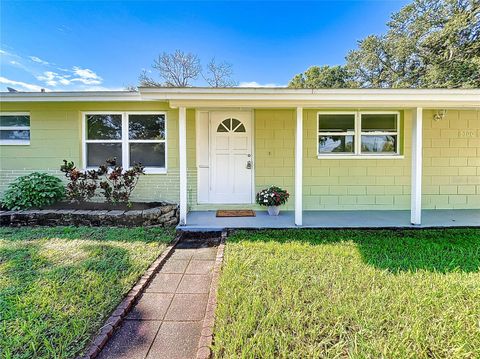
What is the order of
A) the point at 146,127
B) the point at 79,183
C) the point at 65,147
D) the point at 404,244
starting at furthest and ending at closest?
the point at 146,127 < the point at 65,147 < the point at 79,183 < the point at 404,244

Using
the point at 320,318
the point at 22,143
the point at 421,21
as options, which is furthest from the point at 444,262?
the point at 421,21

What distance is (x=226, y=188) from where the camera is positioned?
633cm

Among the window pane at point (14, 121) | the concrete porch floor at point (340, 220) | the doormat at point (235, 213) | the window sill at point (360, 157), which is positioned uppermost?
the window pane at point (14, 121)

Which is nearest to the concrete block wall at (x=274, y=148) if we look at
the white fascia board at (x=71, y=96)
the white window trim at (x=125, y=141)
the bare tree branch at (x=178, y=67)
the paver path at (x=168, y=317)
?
the white window trim at (x=125, y=141)

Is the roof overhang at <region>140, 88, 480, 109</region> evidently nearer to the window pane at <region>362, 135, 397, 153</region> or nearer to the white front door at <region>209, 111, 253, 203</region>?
the white front door at <region>209, 111, 253, 203</region>

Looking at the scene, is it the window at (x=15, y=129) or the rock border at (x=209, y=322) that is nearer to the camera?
the rock border at (x=209, y=322)

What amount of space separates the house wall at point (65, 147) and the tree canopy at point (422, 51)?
15.3 metres

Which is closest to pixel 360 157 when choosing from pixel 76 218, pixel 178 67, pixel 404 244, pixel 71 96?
pixel 404 244

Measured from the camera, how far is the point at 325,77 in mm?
22688

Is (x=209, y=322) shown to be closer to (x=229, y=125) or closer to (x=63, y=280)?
(x=63, y=280)

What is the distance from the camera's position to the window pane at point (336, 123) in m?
6.26

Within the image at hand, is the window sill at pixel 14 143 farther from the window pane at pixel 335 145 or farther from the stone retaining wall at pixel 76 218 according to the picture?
the window pane at pixel 335 145

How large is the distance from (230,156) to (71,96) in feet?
11.8

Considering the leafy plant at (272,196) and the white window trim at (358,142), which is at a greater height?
the white window trim at (358,142)
